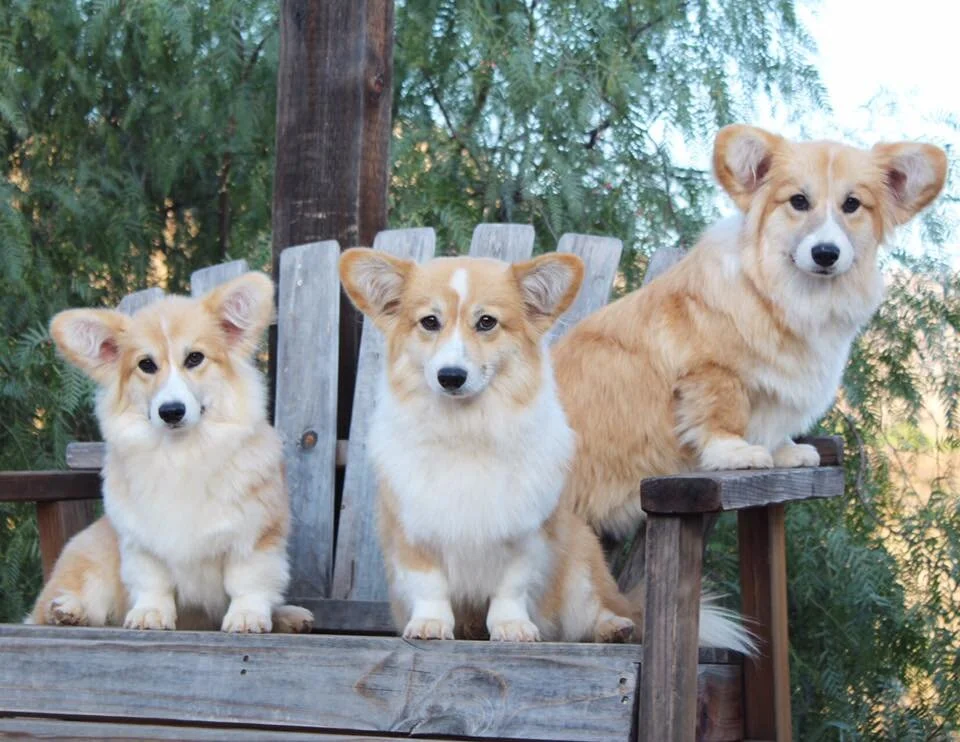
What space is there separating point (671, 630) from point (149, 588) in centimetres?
119

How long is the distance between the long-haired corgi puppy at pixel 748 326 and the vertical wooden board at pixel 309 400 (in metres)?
0.74

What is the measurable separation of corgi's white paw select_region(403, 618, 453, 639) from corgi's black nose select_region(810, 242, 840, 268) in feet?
3.73

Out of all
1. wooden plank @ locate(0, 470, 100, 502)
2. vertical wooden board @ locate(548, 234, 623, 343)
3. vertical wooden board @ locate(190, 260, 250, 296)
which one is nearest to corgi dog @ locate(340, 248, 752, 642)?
vertical wooden board @ locate(548, 234, 623, 343)

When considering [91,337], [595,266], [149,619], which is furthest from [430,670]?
[595,266]

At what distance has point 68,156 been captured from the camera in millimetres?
4672

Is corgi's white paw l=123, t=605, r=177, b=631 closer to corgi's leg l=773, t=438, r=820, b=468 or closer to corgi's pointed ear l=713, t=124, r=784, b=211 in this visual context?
corgi's leg l=773, t=438, r=820, b=468

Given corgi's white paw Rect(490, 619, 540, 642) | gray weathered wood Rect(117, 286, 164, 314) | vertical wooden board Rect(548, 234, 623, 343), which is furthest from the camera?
gray weathered wood Rect(117, 286, 164, 314)

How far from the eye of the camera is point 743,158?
301cm

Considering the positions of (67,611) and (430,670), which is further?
(67,611)

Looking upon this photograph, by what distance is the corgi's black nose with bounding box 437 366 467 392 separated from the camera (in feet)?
8.38

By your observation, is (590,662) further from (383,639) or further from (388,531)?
(388,531)

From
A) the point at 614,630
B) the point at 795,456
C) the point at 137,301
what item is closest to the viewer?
the point at 614,630

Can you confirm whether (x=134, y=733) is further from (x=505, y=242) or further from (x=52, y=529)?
(x=505, y=242)

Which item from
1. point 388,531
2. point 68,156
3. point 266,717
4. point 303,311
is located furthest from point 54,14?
point 266,717
